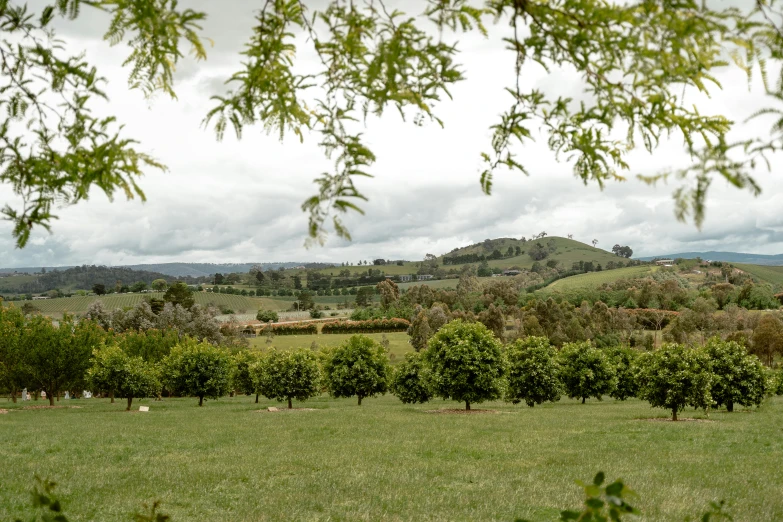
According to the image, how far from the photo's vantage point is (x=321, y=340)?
3932 inches

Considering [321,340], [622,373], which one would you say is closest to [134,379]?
[622,373]

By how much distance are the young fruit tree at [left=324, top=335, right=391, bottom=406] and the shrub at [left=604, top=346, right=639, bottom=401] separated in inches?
633

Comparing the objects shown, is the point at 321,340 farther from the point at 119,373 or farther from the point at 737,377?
the point at 737,377

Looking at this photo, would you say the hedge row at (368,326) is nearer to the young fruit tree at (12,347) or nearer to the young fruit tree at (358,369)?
the young fruit tree at (12,347)

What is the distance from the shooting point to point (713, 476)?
12.8m

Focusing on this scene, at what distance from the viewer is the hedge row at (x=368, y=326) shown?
11131 centimetres

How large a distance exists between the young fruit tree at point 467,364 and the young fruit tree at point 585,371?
33.3ft

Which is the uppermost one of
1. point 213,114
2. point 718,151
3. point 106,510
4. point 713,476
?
point 213,114

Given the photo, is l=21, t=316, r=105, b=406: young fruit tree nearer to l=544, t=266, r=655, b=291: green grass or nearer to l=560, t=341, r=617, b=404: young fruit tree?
l=560, t=341, r=617, b=404: young fruit tree

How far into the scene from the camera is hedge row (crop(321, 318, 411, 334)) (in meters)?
111

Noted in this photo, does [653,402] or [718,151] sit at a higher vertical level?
[718,151]

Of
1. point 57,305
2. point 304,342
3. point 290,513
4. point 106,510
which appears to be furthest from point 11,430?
point 57,305

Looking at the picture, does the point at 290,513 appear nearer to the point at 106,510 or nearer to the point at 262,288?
the point at 106,510

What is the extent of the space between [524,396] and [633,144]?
116 feet
